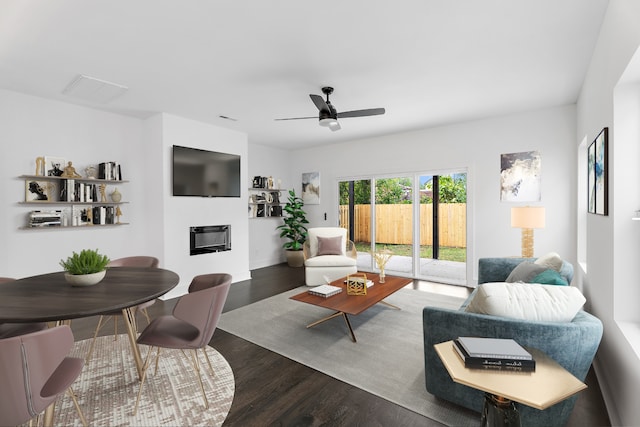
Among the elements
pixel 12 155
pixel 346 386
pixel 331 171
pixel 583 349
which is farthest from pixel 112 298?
pixel 331 171

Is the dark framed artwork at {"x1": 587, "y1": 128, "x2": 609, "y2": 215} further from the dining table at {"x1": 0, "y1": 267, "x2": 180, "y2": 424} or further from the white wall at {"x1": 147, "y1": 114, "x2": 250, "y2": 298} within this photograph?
the white wall at {"x1": 147, "y1": 114, "x2": 250, "y2": 298}

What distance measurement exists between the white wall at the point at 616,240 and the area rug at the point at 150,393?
240 cm

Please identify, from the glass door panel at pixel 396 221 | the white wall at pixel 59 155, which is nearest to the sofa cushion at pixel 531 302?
the glass door panel at pixel 396 221

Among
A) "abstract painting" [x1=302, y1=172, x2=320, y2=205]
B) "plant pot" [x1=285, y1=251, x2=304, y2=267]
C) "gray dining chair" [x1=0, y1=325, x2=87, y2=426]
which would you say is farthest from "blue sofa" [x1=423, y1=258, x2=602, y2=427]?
"abstract painting" [x1=302, y1=172, x2=320, y2=205]

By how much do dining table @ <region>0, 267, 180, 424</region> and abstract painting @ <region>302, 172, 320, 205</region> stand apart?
4.73m

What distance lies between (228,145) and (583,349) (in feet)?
17.1

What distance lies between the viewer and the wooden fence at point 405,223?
5219 millimetres

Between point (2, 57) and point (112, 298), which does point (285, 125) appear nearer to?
point (2, 57)

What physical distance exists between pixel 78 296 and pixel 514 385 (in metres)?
2.44

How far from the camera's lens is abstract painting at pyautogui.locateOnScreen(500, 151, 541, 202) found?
448 cm

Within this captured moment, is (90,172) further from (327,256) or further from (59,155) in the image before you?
(327,256)

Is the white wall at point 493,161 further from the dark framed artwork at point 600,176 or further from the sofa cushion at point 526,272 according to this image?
the sofa cushion at point 526,272

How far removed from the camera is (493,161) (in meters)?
4.80

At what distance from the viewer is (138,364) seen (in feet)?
7.54
